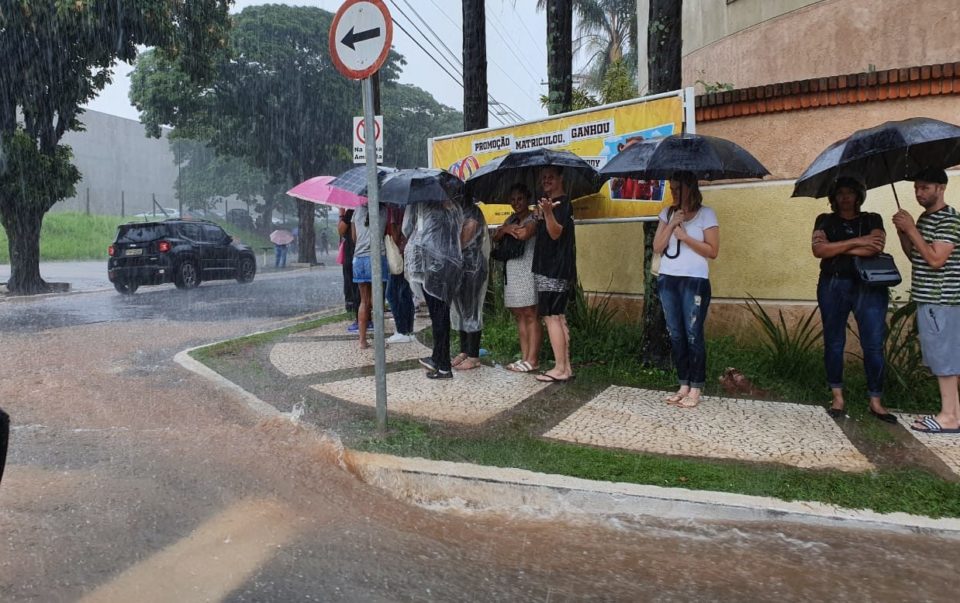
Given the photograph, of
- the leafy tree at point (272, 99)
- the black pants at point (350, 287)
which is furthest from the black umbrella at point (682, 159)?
the leafy tree at point (272, 99)

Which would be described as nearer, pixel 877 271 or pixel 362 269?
pixel 877 271

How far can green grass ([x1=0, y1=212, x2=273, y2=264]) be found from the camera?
3030cm

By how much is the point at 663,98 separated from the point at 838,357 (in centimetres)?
250

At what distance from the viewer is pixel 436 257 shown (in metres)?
6.26

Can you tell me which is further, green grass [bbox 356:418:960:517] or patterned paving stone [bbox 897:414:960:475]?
patterned paving stone [bbox 897:414:960:475]

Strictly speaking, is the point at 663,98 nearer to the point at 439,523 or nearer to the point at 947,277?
the point at 947,277

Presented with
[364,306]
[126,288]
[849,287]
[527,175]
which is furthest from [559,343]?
[126,288]

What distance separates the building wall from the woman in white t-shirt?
147 ft

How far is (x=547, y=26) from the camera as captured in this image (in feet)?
27.4

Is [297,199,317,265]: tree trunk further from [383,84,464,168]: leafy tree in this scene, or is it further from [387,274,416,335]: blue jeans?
[387,274,416,335]: blue jeans

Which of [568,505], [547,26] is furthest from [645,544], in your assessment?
[547,26]

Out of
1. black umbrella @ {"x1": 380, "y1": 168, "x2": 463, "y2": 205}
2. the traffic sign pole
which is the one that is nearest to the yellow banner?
black umbrella @ {"x1": 380, "y1": 168, "x2": 463, "y2": 205}

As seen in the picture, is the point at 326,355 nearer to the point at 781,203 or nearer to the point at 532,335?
the point at 532,335

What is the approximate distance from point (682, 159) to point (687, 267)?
82cm
